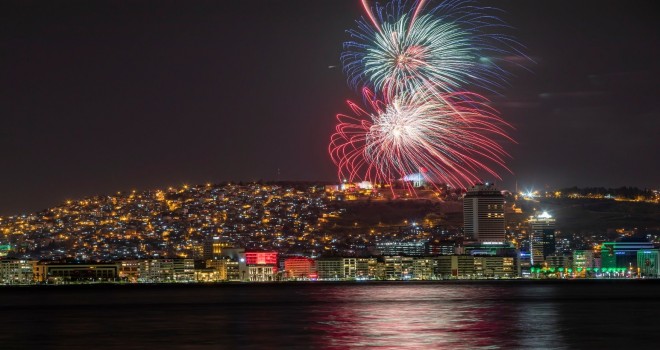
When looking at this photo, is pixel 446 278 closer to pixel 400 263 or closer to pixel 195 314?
pixel 400 263

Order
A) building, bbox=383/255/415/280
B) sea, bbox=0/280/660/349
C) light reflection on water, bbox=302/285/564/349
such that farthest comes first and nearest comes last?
building, bbox=383/255/415/280
sea, bbox=0/280/660/349
light reflection on water, bbox=302/285/564/349

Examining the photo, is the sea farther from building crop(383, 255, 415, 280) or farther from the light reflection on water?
→ building crop(383, 255, 415, 280)

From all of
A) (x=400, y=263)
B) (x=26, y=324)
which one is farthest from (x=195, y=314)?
(x=400, y=263)

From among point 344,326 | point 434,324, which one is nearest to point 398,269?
point 434,324

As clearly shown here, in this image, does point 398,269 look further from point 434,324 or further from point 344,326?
A: point 344,326

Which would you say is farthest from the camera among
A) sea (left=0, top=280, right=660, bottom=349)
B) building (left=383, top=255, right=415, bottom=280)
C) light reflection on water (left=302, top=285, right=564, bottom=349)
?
building (left=383, top=255, right=415, bottom=280)

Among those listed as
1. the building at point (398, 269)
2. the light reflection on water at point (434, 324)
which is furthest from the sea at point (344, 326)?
the building at point (398, 269)

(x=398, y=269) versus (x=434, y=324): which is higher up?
(x=398, y=269)

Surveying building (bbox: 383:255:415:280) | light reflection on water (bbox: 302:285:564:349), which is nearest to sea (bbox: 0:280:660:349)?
light reflection on water (bbox: 302:285:564:349)

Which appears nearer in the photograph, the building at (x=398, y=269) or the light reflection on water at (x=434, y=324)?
the light reflection on water at (x=434, y=324)

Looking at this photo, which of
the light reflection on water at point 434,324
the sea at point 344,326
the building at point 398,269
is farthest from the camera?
the building at point 398,269

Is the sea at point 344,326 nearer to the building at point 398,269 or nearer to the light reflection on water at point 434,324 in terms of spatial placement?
the light reflection on water at point 434,324
